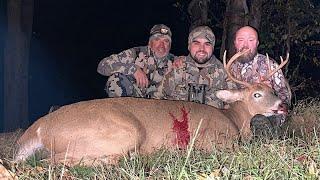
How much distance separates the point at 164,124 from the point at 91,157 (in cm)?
89

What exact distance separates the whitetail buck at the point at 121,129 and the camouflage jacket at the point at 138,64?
3.90 ft

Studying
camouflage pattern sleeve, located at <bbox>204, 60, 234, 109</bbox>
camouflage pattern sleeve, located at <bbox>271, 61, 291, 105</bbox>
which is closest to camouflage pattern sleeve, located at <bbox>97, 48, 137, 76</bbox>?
camouflage pattern sleeve, located at <bbox>204, 60, 234, 109</bbox>

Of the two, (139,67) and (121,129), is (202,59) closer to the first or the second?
(139,67)

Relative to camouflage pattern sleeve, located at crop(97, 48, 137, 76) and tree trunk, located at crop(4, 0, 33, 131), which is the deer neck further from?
tree trunk, located at crop(4, 0, 33, 131)

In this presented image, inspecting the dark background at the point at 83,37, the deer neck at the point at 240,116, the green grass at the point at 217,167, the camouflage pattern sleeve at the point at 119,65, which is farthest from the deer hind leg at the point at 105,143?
the dark background at the point at 83,37

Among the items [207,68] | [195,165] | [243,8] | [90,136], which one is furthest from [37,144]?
[243,8]

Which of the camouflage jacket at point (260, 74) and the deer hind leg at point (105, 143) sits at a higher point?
the camouflage jacket at point (260, 74)

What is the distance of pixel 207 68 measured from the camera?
7.41 m

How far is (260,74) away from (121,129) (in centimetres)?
231

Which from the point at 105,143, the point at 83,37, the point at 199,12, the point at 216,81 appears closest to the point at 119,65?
the point at 216,81

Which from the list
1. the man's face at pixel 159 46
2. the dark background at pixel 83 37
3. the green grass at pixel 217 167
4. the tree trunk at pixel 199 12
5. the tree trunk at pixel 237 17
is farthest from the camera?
the dark background at pixel 83 37

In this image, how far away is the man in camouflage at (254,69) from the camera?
704 centimetres

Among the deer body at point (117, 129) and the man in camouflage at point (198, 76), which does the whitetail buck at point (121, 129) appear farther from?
the man in camouflage at point (198, 76)

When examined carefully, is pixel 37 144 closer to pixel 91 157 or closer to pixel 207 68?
pixel 91 157
